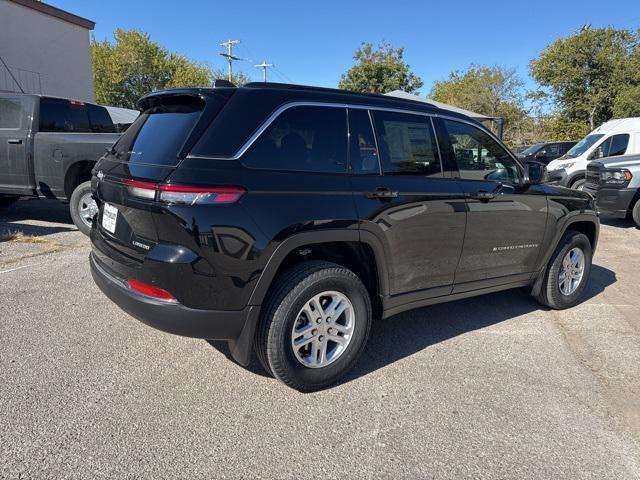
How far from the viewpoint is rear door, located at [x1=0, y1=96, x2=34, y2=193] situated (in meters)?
7.12

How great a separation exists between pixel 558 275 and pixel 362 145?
2.71m

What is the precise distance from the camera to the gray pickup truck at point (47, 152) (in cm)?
666

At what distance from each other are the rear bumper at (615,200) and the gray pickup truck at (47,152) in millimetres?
9034

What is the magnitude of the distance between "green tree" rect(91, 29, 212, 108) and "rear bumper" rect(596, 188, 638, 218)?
32035mm

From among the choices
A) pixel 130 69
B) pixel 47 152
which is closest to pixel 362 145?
pixel 47 152

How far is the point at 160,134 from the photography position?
3.00m

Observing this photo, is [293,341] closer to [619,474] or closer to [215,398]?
[215,398]

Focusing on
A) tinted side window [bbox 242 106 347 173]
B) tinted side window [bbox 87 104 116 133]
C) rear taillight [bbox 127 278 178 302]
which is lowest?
rear taillight [bbox 127 278 178 302]

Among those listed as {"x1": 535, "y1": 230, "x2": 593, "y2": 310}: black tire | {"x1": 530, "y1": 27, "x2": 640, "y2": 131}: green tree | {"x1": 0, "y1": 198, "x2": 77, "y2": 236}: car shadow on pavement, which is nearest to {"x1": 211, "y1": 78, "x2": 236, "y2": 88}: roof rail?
{"x1": 535, "y1": 230, "x2": 593, "y2": 310}: black tire

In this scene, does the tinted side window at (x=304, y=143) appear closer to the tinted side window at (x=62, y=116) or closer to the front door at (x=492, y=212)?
the front door at (x=492, y=212)

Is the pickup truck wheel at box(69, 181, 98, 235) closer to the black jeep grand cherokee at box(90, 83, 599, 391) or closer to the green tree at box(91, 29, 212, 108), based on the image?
the black jeep grand cherokee at box(90, 83, 599, 391)

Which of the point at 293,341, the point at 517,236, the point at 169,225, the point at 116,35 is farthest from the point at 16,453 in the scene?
the point at 116,35

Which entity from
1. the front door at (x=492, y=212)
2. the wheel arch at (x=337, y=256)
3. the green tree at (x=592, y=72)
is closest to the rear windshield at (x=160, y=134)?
the wheel arch at (x=337, y=256)

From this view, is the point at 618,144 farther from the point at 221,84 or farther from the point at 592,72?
the point at 592,72
